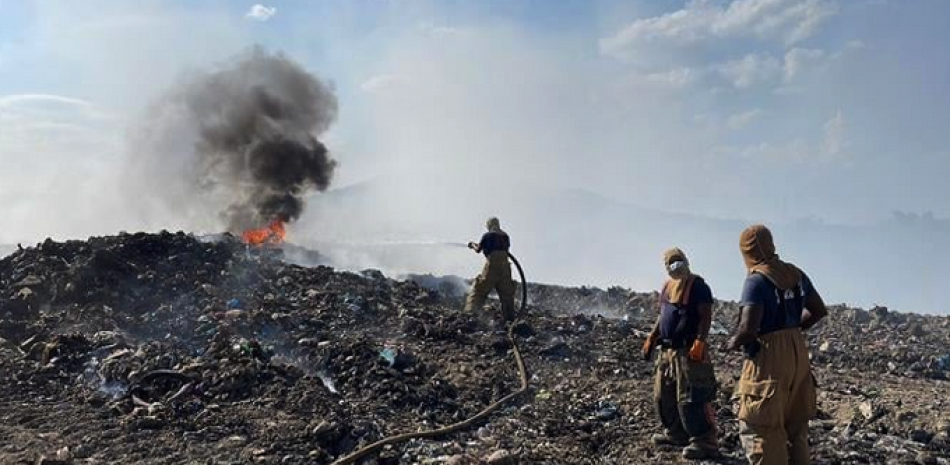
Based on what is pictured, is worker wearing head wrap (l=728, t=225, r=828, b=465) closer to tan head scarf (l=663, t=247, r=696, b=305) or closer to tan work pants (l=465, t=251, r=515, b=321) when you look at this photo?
tan head scarf (l=663, t=247, r=696, b=305)

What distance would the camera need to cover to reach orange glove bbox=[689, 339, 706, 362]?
18.1 feet

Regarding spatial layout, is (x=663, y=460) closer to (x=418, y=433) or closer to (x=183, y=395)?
(x=418, y=433)

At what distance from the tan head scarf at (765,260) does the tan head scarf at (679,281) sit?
938 mm

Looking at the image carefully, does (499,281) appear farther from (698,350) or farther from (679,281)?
(698,350)

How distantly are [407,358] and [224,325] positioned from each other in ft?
9.70

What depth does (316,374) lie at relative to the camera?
8.73m

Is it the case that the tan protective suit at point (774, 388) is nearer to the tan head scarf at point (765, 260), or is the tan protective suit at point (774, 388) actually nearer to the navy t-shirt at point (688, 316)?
the tan head scarf at point (765, 260)

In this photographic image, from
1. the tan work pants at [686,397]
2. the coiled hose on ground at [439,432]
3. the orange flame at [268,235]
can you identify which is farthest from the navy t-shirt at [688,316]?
the orange flame at [268,235]

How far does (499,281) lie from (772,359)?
265 inches

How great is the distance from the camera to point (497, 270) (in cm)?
1112

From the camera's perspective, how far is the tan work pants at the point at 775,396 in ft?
15.3

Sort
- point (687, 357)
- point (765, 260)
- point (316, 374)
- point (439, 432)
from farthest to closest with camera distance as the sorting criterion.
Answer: point (316, 374) → point (439, 432) → point (687, 357) → point (765, 260)

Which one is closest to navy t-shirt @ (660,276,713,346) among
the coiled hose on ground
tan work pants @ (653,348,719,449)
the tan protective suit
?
tan work pants @ (653,348,719,449)

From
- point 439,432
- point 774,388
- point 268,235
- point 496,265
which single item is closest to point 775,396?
point 774,388
